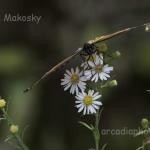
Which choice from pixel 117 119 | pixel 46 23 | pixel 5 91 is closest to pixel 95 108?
pixel 5 91

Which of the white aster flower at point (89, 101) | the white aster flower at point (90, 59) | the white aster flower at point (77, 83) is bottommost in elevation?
the white aster flower at point (89, 101)

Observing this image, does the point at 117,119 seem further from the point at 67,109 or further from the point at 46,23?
the point at 46,23

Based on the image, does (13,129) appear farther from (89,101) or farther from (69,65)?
(69,65)

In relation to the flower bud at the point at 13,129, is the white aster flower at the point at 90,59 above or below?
above

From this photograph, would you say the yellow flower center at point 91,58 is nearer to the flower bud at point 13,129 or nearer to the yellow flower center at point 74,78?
the yellow flower center at point 74,78

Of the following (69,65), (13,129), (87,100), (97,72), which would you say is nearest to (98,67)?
(97,72)

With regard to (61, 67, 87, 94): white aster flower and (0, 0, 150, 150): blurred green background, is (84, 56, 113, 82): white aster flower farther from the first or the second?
(0, 0, 150, 150): blurred green background

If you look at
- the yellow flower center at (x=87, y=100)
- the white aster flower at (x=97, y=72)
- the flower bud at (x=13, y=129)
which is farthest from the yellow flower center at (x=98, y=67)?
the flower bud at (x=13, y=129)
